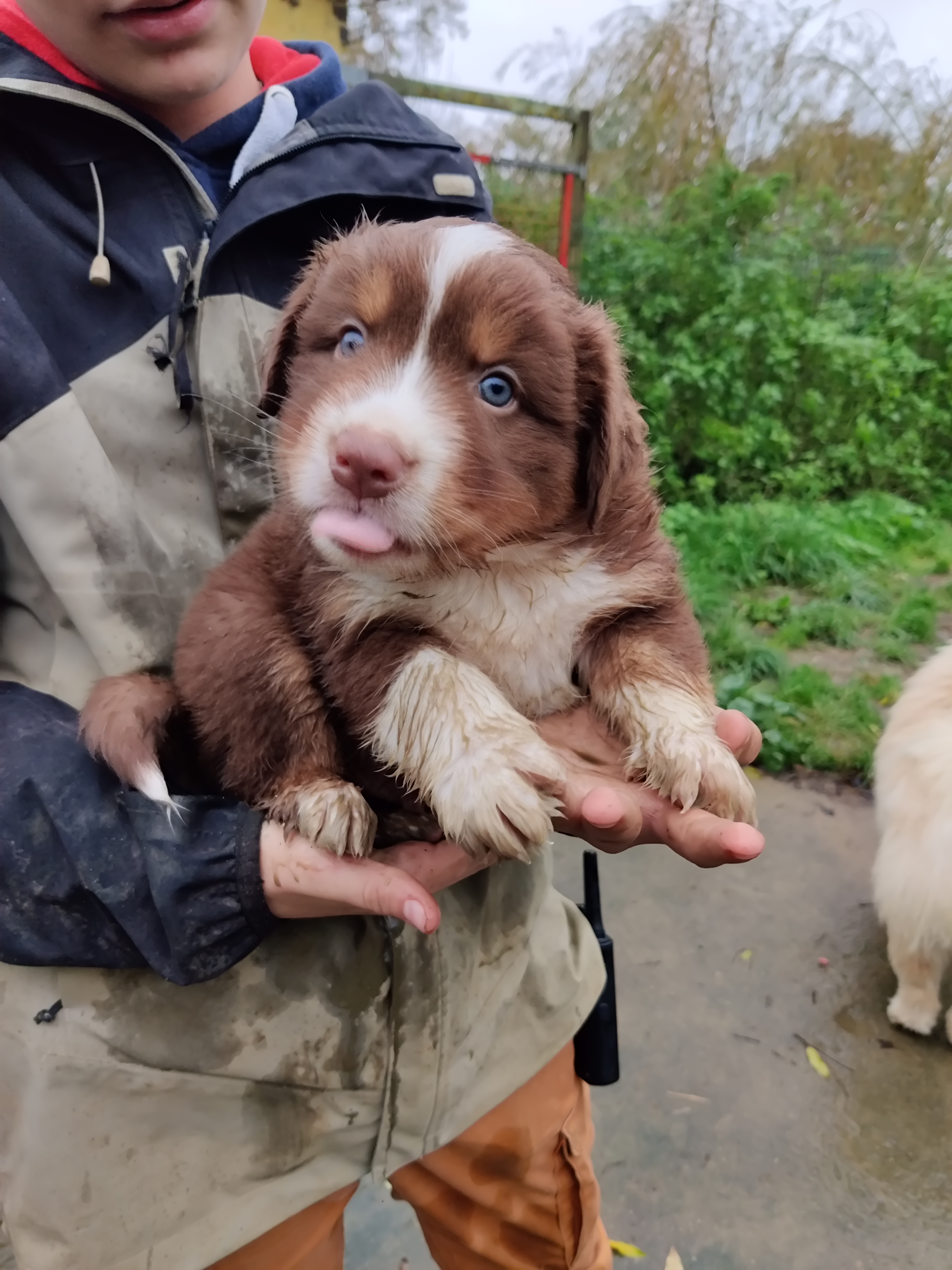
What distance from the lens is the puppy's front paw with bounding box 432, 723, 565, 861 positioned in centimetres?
140

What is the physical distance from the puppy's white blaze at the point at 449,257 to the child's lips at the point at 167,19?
63 centimetres

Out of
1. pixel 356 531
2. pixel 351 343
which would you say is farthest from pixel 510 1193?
pixel 351 343

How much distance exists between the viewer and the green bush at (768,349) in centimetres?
812

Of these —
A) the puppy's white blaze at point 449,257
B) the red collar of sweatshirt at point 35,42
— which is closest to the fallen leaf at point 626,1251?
the puppy's white blaze at point 449,257

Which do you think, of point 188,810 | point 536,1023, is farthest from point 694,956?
point 188,810

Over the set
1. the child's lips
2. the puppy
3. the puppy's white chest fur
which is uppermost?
the child's lips

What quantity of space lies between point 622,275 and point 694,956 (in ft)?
20.6

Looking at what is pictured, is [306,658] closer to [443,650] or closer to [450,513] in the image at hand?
[443,650]

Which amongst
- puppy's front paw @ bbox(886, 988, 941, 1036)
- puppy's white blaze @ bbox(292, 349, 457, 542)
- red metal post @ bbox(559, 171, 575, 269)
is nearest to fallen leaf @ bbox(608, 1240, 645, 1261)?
puppy's front paw @ bbox(886, 988, 941, 1036)

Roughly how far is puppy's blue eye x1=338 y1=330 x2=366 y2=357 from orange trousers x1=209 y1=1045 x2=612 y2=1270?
1572 millimetres

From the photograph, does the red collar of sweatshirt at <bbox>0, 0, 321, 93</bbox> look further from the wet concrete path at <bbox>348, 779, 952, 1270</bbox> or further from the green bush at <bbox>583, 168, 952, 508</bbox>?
the green bush at <bbox>583, 168, 952, 508</bbox>

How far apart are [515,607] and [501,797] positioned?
421mm

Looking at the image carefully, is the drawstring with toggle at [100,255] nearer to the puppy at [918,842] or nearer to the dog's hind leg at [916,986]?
the puppy at [918,842]

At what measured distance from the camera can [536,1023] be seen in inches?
75.9
